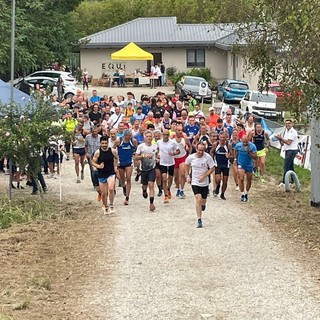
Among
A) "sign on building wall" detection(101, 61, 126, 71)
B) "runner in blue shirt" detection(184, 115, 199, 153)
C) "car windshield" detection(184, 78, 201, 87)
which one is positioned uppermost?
"sign on building wall" detection(101, 61, 126, 71)

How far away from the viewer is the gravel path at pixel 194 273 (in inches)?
406

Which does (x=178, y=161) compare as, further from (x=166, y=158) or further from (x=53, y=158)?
(x=53, y=158)

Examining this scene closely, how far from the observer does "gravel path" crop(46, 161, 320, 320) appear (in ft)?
33.9

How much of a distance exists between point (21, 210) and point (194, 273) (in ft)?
21.3

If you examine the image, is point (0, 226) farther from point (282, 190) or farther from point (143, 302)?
point (282, 190)

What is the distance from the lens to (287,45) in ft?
45.3

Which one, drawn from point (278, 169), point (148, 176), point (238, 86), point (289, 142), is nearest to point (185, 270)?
point (148, 176)

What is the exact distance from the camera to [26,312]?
34.0 feet

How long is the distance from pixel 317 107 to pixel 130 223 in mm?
4491

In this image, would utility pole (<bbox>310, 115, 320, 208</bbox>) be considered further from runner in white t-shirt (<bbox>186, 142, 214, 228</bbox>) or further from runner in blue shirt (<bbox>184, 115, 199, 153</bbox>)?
runner in blue shirt (<bbox>184, 115, 199, 153</bbox>)

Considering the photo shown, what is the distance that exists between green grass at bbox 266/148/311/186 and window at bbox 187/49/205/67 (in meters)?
31.8

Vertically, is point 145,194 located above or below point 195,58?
below

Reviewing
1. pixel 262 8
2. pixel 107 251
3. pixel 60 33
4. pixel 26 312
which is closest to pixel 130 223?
pixel 107 251

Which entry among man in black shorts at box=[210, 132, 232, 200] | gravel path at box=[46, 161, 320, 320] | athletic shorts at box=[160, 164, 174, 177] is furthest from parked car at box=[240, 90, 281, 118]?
gravel path at box=[46, 161, 320, 320]
